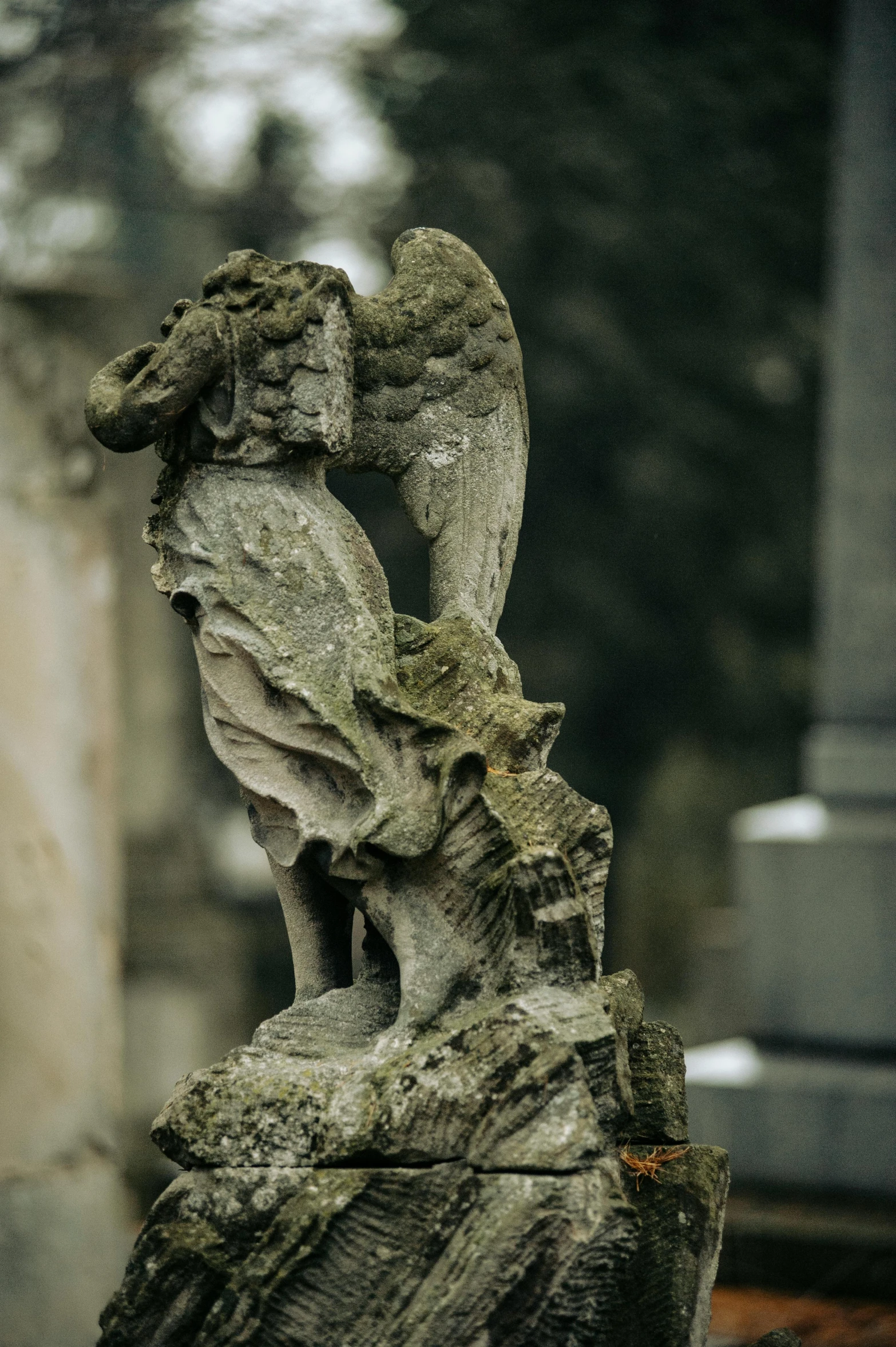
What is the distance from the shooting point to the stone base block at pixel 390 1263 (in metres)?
2.99

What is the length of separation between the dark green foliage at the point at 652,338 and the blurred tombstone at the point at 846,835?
3.45 m

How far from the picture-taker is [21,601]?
19.5 feet

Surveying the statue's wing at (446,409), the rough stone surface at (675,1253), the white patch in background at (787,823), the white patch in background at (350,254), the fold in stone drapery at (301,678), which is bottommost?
the rough stone surface at (675,1253)

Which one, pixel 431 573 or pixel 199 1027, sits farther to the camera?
pixel 199 1027

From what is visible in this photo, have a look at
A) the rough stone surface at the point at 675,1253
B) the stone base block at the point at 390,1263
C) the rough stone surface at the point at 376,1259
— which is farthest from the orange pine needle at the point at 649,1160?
the rough stone surface at the point at 376,1259

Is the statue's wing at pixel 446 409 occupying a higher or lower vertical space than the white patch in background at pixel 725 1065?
higher

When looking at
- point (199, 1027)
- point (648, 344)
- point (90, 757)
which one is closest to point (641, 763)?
point (648, 344)

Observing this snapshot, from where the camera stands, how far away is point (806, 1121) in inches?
264

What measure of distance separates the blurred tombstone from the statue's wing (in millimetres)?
3469

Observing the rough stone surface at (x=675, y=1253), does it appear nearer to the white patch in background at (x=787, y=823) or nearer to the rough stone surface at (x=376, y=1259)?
the rough stone surface at (x=376, y=1259)

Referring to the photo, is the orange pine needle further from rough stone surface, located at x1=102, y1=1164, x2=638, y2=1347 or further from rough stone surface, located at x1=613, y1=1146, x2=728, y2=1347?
rough stone surface, located at x1=102, y1=1164, x2=638, y2=1347

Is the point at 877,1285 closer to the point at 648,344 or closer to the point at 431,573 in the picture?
the point at 431,573

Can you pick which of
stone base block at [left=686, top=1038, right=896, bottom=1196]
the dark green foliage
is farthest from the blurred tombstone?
the dark green foliage

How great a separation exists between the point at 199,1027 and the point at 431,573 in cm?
538
